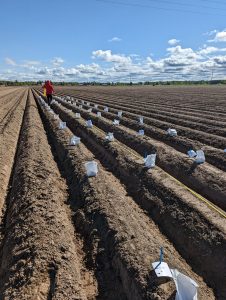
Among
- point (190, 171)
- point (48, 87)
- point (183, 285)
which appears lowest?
point (190, 171)

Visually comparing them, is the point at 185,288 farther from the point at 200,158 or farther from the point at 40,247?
the point at 200,158

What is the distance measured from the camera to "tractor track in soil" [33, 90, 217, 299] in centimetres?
427

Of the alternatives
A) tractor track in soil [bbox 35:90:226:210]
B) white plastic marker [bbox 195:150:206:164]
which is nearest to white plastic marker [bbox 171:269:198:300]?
tractor track in soil [bbox 35:90:226:210]

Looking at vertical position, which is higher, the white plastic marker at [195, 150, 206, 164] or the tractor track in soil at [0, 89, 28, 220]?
the white plastic marker at [195, 150, 206, 164]

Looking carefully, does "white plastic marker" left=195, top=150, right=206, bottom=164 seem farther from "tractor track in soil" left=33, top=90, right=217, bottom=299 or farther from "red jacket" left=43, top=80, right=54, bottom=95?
"red jacket" left=43, top=80, right=54, bottom=95

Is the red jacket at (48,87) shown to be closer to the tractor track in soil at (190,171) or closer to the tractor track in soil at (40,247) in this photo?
the tractor track in soil at (190,171)

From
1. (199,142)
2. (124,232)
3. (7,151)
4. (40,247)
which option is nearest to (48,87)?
(7,151)

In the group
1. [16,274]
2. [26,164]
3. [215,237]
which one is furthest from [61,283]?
[26,164]

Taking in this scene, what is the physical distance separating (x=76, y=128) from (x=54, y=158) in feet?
18.9

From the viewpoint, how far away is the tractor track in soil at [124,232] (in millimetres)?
4266

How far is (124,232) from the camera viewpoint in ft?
18.0

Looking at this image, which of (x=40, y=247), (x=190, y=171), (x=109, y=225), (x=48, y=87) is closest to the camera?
(x=40, y=247)

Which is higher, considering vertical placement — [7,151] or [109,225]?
[109,225]

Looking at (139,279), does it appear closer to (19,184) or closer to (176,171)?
(19,184)
